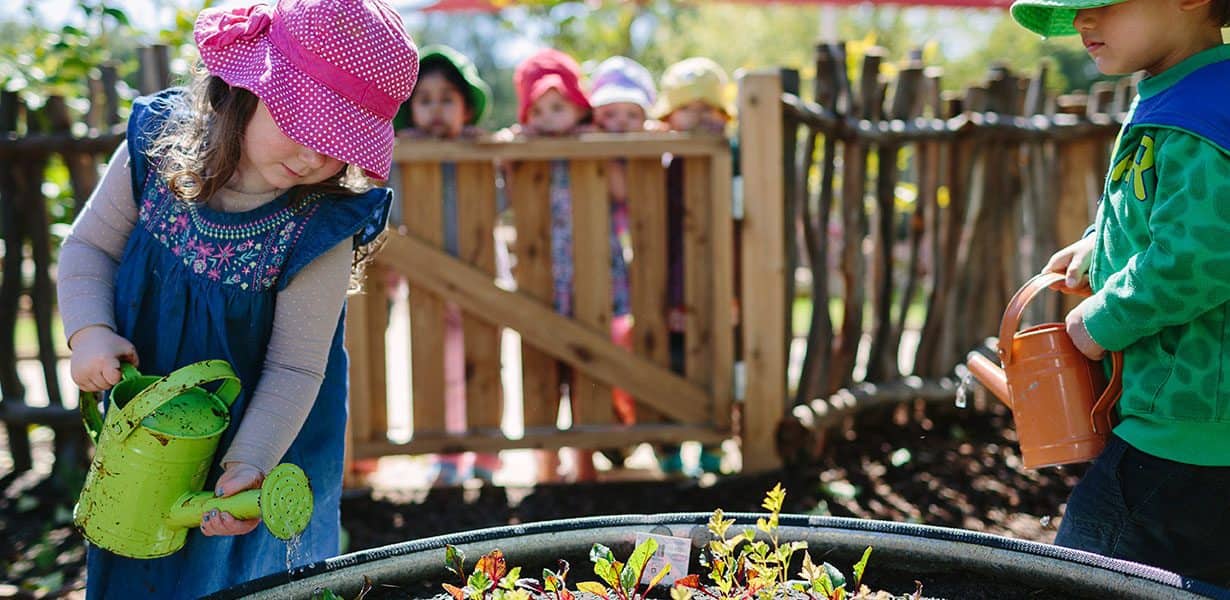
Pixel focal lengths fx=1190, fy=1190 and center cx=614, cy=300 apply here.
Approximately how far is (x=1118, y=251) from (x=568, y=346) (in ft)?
7.83

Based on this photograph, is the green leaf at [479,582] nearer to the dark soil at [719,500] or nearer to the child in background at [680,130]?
the dark soil at [719,500]

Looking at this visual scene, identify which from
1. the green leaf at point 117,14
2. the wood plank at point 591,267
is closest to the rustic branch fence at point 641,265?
the wood plank at point 591,267

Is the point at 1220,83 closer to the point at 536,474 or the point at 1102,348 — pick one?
the point at 1102,348

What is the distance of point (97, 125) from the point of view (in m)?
4.02

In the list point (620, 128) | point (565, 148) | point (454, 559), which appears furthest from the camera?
point (620, 128)

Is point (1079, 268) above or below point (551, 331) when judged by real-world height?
above

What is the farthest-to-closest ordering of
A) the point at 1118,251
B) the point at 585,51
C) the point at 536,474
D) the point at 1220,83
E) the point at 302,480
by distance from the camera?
the point at 585,51, the point at 536,474, the point at 1118,251, the point at 1220,83, the point at 302,480

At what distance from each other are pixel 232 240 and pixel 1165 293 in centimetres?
139

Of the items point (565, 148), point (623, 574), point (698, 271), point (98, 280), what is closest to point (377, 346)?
point (565, 148)

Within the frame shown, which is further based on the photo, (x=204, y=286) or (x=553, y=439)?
(x=553, y=439)

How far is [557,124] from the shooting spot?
4160 mm

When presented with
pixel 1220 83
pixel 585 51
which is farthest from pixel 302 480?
pixel 585 51

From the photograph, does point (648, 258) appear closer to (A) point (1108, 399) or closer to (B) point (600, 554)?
(A) point (1108, 399)

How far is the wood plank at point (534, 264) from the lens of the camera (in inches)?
155
